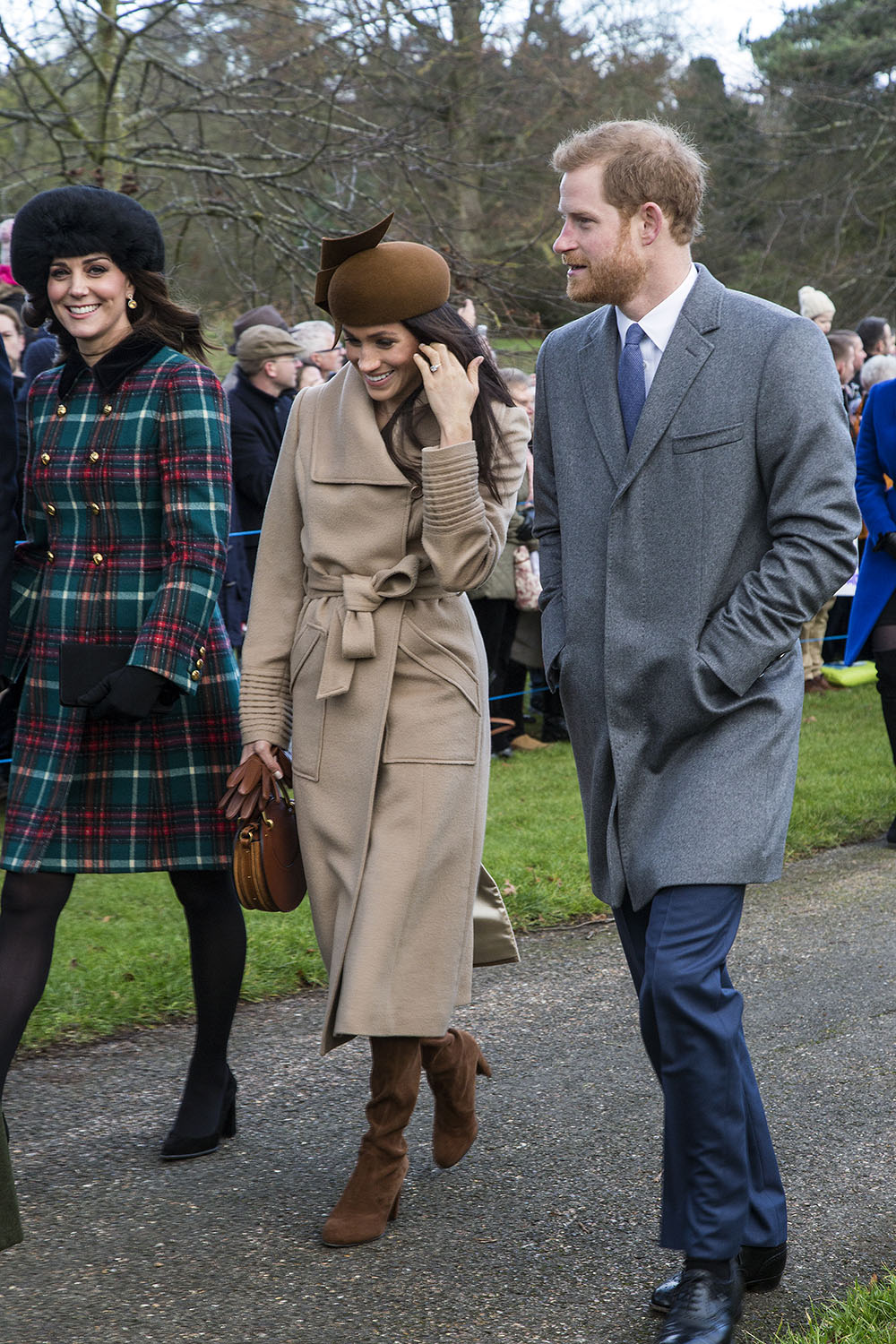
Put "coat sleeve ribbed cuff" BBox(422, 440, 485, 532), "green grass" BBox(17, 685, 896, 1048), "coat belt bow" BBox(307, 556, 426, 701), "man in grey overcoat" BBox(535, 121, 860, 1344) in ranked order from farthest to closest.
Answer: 1. "green grass" BBox(17, 685, 896, 1048)
2. "coat belt bow" BBox(307, 556, 426, 701)
3. "coat sleeve ribbed cuff" BBox(422, 440, 485, 532)
4. "man in grey overcoat" BBox(535, 121, 860, 1344)

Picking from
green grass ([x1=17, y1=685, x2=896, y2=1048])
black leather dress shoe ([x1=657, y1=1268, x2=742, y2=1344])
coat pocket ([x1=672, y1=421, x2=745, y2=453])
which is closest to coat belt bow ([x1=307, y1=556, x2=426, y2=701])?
coat pocket ([x1=672, y1=421, x2=745, y2=453])

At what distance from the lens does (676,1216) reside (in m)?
2.85

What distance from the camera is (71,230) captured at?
3584mm

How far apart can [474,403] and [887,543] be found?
3798 millimetres

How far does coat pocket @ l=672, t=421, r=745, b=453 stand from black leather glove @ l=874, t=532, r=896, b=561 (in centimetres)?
406

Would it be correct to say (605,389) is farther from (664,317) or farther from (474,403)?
(474,403)

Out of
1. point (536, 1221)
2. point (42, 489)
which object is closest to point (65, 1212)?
point (536, 1221)

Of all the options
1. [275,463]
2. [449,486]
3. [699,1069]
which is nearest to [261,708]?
[449,486]

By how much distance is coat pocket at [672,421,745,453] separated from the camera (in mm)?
2883

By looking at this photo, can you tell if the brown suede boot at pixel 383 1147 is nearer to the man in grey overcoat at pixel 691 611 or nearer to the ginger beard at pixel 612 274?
the man in grey overcoat at pixel 691 611

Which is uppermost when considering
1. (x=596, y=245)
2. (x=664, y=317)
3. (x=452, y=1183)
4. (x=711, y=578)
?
(x=596, y=245)

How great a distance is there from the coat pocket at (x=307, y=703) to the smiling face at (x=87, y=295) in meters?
0.88

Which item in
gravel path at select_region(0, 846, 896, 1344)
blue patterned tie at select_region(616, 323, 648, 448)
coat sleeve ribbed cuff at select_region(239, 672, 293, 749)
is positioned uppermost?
blue patterned tie at select_region(616, 323, 648, 448)

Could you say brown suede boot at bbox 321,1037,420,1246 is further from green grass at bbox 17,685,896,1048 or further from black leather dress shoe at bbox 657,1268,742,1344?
green grass at bbox 17,685,896,1048
